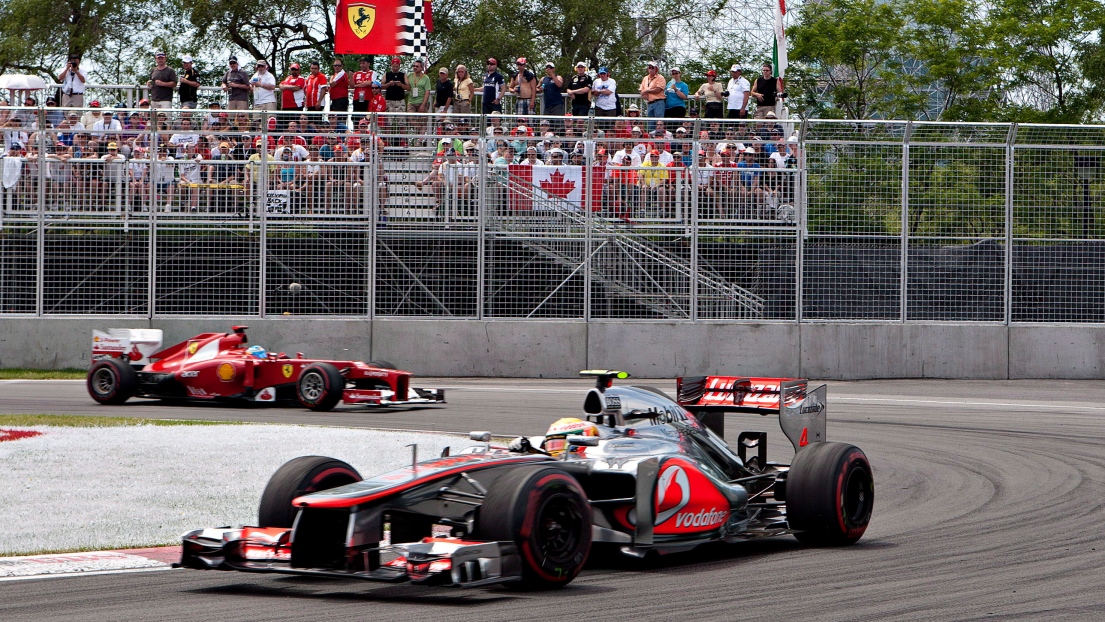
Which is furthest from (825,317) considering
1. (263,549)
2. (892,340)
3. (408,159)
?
(263,549)

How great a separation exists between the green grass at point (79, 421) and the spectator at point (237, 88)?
432 inches

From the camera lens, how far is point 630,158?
22.2 m

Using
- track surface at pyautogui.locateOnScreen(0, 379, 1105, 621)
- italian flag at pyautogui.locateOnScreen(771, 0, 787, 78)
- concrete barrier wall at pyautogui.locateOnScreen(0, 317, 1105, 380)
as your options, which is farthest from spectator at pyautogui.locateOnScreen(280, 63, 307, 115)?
track surface at pyautogui.locateOnScreen(0, 379, 1105, 621)

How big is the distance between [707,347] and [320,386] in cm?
772

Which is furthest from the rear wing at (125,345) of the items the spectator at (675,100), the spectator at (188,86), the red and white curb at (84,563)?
the spectator at (675,100)

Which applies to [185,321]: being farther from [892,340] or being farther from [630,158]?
[892,340]

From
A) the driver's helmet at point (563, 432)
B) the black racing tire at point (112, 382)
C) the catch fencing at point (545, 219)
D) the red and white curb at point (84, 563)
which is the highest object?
the catch fencing at point (545, 219)

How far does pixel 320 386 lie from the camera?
16734 millimetres

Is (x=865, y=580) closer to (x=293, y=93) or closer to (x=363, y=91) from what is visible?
(x=363, y=91)

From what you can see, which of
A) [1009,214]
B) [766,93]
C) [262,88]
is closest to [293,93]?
[262,88]

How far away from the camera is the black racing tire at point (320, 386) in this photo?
16.7 m

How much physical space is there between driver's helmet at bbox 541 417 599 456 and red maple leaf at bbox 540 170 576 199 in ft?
46.1

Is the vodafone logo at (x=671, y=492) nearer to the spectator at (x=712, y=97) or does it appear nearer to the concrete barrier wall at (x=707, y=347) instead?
the concrete barrier wall at (x=707, y=347)

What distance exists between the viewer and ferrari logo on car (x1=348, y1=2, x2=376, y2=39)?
27750 mm
